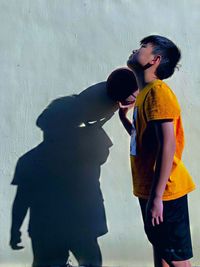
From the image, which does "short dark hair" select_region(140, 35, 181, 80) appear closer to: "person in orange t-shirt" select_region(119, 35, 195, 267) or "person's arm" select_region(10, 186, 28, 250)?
"person in orange t-shirt" select_region(119, 35, 195, 267)

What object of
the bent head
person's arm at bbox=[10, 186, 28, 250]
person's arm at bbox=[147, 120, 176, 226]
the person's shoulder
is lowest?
person's arm at bbox=[10, 186, 28, 250]

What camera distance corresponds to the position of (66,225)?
3.44 m

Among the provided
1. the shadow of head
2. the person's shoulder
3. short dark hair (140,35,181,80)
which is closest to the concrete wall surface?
the shadow of head

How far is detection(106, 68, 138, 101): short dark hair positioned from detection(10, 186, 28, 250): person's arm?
2.88 feet

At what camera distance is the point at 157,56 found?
2.89 meters

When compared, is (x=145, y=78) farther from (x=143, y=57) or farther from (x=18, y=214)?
(x=18, y=214)

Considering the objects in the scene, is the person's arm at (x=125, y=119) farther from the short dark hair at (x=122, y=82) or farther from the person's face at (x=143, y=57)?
the person's face at (x=143, y=57)

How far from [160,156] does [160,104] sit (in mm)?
263

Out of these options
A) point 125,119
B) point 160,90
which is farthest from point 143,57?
point 125,119

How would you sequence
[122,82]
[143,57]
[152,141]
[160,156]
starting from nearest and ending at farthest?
[160,156], [152,141], [143,57], [122,82]

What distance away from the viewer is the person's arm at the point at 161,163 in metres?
2.64

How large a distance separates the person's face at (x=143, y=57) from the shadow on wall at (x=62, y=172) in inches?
20.4

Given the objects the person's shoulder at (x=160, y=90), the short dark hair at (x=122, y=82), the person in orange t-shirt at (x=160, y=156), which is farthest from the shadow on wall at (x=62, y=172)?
the person's shoulder at (x=160, y=90)

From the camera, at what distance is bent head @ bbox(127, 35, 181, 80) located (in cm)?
289
